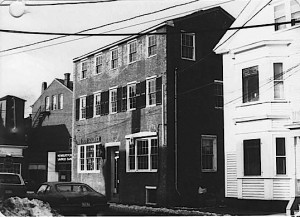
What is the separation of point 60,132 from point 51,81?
0.71m

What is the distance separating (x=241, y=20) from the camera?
19.4ft

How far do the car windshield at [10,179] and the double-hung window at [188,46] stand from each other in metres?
2.73

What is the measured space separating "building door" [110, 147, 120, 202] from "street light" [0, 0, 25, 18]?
221 cm

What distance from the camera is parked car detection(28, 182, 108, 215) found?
229 inches

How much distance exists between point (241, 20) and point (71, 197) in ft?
10.5

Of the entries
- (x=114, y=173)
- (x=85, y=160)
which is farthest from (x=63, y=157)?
(x=114, y=173)

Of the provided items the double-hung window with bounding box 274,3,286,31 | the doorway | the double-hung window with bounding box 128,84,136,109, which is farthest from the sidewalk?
the double-hung window with bounding box 274,3,286,31

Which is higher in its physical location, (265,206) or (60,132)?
(60,132)

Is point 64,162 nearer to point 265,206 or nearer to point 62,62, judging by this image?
point 62,62

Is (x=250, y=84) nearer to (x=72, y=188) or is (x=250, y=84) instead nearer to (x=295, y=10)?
(x=295, y=10)

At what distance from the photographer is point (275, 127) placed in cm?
568

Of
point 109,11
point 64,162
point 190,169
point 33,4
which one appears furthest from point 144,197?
point 33,4

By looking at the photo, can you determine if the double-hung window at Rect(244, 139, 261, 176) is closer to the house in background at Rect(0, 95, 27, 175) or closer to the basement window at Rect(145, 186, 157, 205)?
the basement window at Rect(145, 186, 157, 205)

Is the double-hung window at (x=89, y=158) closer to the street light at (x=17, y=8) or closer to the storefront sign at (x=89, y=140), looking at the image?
the storefront sign at (x=89, y=140)
